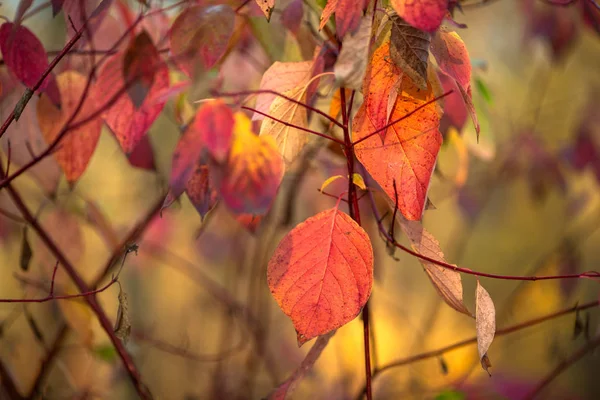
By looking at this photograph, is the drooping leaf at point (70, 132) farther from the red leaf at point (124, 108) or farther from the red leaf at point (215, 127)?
the red leaf at point (215, 127)

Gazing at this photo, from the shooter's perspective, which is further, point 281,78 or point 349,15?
point 281,78

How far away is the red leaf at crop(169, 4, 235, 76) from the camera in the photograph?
1.38ft

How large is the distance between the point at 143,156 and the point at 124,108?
12 cm

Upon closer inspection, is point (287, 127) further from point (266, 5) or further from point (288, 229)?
point (288, 229)

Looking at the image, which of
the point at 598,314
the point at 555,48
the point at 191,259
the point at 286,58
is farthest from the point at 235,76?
the point at 598,314

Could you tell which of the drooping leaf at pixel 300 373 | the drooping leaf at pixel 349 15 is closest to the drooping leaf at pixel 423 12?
the drooping leaf at pixel 349 15

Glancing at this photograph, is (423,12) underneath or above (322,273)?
above

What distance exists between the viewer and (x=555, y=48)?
3.55ft

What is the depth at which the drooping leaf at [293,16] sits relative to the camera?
521 mm

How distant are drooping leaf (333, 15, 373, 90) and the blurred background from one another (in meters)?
0.15

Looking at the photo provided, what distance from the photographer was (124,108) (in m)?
0.48

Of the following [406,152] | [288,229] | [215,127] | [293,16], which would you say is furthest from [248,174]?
[288,229]

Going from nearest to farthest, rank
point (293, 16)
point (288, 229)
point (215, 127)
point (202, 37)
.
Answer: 1. point (215, 127)
2. point (202, 37)
3. point (293, 16)
4. point (288, 229)

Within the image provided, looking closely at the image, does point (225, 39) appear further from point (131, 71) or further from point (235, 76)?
point (235, 76)
